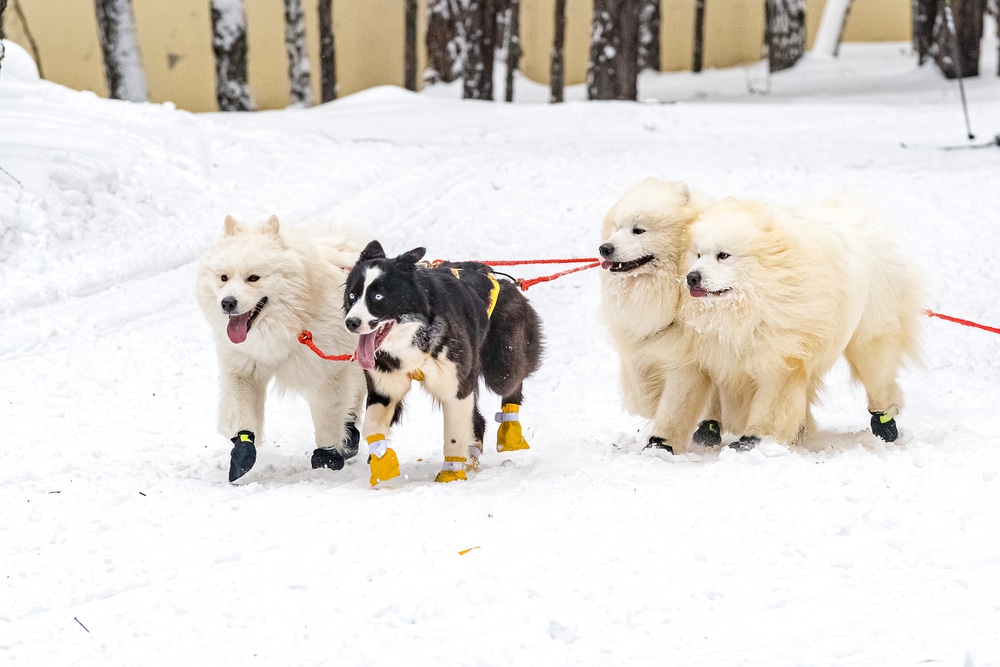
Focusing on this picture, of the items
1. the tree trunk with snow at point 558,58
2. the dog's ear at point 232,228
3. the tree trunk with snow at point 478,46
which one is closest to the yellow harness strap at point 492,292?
the dog's ear at point 232,228

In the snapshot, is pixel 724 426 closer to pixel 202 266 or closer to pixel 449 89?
pixel 202 266

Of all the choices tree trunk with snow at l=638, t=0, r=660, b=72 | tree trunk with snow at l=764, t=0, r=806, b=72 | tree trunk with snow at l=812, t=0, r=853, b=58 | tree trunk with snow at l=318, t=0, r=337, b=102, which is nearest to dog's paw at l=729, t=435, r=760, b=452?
tree trunk with snow at l=318, t=0, r=337, b=102

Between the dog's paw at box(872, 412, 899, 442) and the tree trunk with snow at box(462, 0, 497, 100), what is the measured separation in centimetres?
1390

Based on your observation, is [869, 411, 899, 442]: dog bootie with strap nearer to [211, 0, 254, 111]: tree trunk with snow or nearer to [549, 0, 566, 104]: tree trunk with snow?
[211, 0, 254, 111]: tree trunk with snow

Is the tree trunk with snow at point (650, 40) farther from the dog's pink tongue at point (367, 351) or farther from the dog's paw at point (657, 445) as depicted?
the dog's pink tongue at point (367, 351)

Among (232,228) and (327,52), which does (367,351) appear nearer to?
(232,228)

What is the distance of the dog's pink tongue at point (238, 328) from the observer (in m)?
5.22

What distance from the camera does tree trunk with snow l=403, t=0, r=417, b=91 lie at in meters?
22.0

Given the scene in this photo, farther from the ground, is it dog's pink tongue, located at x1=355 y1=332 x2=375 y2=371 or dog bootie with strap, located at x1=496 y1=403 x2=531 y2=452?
dog's pink tongue, located at x1=355 y1=332 x2=375 y2=371

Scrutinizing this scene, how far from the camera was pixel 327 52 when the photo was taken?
21.2 m

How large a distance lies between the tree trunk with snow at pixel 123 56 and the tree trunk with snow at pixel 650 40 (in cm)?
1307

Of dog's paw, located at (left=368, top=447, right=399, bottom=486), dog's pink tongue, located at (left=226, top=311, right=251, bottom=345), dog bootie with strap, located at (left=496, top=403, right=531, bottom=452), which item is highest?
dog's pink tongue, located at (left=226, top=311, right=251, bottom=345)

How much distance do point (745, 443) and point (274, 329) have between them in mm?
2452

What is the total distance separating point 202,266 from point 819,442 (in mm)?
3537
